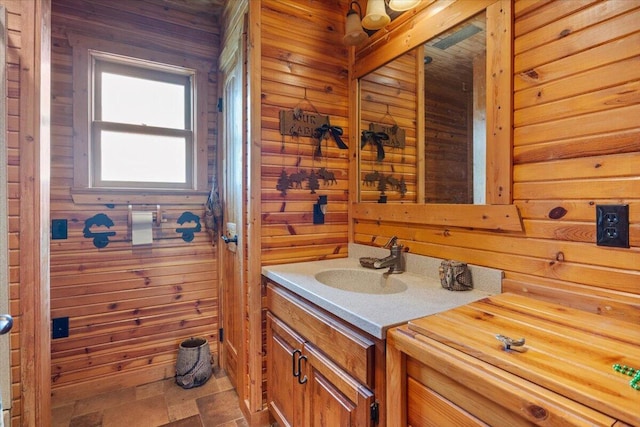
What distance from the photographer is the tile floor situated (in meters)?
1.78

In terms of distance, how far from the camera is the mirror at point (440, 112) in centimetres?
118

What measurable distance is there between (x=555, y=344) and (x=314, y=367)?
0.81m

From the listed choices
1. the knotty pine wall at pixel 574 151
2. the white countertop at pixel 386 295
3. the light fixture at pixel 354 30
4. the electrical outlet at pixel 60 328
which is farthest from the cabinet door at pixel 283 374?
the light fixture at pixel 354 30

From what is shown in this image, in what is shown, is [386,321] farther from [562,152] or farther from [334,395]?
[562,152]

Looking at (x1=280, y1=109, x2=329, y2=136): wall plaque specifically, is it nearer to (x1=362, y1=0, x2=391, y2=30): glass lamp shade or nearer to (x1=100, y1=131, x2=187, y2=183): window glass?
(x1=362, y1=0, x2=391, y2=30): glass lamp shade

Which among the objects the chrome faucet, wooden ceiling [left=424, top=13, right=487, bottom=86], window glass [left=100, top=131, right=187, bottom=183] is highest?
wooden ceiling [left=424, top=13, right=487, bottom=86]

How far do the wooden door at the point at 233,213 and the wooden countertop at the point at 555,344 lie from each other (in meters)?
1.25

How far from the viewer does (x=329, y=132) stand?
1884mm

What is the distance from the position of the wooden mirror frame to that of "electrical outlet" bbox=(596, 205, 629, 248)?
222 millimetres

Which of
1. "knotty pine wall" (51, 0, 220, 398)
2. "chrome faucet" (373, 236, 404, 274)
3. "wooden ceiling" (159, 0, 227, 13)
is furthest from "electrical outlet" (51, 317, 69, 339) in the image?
"wooden ceiling" (159, 0, 227, 13)

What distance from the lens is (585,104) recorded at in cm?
96

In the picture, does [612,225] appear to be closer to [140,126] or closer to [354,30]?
[354,30]

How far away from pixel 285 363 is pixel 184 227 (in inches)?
52.3

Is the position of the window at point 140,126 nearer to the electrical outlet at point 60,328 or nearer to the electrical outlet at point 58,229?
the electrical outlet at point 58,229
